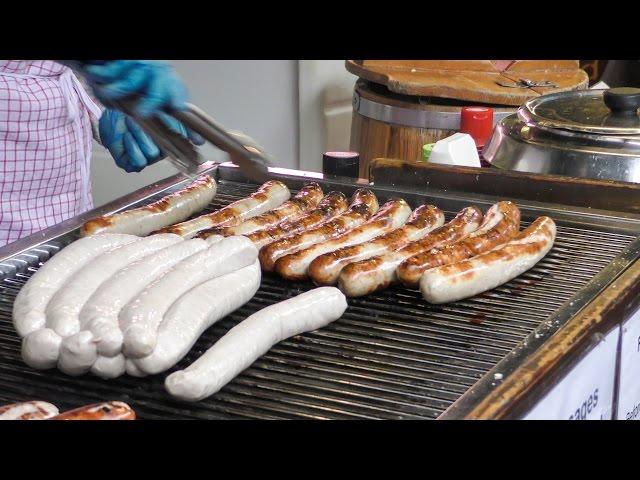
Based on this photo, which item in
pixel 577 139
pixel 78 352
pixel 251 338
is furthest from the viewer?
pixel 577 139

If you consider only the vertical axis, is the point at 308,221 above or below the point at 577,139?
below

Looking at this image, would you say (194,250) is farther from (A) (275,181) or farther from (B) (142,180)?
(B) (142,180)

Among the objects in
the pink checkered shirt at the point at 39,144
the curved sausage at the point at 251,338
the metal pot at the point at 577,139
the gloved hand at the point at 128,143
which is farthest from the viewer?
the pink checkered shirt at the point at 39,144

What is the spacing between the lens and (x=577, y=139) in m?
4.24

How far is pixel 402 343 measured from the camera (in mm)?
2832

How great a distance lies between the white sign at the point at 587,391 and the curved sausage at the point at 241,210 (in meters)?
1.51

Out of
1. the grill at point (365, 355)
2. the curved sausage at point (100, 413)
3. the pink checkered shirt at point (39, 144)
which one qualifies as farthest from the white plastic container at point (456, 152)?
the curved sausage at point (100, 413)

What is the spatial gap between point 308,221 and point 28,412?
165cm

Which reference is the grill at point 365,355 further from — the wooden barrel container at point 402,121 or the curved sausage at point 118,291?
the wooden barrel container at point 402,121

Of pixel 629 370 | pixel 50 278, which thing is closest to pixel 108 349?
pixel 50 278

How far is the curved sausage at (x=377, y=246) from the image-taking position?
3216 millimetres

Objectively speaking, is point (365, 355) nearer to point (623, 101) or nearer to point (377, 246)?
point (377, 246)

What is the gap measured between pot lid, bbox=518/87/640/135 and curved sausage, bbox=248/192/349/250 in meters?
1.13

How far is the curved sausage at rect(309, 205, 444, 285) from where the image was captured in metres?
3.22
